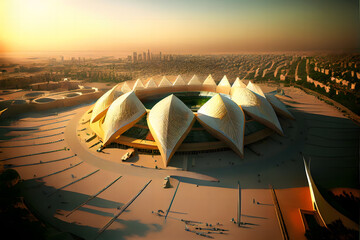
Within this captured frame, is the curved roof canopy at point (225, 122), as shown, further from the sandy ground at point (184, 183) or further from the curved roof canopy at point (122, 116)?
the curved roof canopy at point (122, 116)

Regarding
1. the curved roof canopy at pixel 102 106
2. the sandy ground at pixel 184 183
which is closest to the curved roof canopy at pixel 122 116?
the sandy ground at pixel 184 183

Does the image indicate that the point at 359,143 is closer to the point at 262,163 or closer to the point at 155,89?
the point at 262,163

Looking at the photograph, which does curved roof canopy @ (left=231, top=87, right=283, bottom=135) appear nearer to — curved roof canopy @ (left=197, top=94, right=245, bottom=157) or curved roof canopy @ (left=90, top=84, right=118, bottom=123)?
curved roof canopy @ (left=197, top=94, right=245, bottom=157)

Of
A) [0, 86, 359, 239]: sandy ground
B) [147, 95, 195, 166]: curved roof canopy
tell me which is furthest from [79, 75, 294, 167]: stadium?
[0, 86, 359, 239]: sandy ground

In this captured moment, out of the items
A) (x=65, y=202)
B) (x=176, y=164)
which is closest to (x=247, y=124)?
(x=176, y=164)

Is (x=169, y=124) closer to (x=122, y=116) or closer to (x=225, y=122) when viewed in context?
(x=225, y=122)
